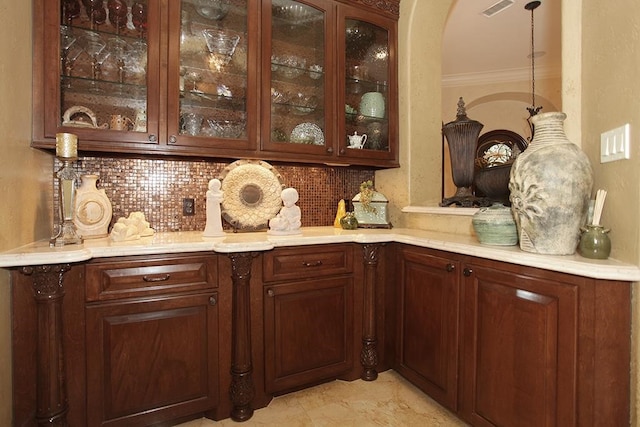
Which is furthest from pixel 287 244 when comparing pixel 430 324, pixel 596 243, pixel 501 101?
pixel 501 101

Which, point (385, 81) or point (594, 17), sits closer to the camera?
point (594, 17)

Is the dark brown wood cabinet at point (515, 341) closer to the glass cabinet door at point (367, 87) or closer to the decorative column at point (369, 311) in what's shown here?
the decorative column at point (369, 311)

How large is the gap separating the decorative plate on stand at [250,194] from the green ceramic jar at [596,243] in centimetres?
158

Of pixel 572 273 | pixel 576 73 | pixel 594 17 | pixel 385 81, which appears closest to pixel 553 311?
pixel 572 273

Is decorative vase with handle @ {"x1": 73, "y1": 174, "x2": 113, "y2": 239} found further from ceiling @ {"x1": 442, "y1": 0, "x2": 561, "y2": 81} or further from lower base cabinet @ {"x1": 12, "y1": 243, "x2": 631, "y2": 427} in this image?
ceiling @ {"x1": 442, "y1": 0, "x2": 561, "y2": 81}

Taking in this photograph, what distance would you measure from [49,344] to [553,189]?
2.10 m

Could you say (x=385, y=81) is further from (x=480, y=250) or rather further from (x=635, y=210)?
(x=635, y=210)

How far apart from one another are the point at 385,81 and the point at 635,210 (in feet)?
5.73

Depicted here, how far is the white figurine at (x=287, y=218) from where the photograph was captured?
201cm

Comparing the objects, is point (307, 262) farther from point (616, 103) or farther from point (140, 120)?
point (616, 103)

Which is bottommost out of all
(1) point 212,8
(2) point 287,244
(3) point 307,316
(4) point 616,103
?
(3) point 307,316

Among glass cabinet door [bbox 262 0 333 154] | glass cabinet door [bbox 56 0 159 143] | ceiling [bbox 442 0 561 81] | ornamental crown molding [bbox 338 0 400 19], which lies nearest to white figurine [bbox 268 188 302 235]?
glass cabinet door [bbox 262 0 333 154]

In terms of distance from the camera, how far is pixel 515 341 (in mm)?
1364

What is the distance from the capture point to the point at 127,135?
174 centimetres
